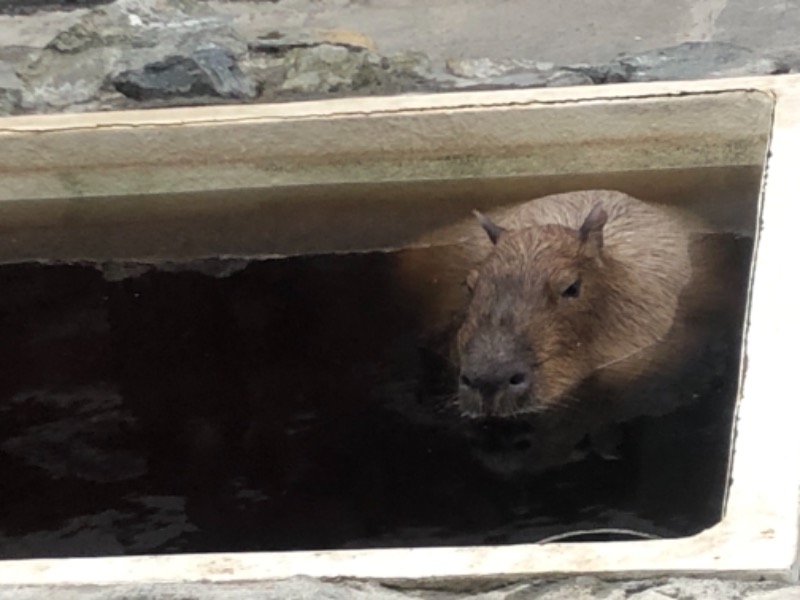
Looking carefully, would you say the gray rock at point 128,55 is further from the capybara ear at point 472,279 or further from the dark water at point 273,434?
the capybara ear at point 472,279

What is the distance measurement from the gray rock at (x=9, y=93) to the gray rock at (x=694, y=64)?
257 cm

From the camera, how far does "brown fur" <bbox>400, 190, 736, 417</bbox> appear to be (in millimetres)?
4301

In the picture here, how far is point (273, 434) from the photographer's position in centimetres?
421

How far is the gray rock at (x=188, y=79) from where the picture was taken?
6012 millimetres

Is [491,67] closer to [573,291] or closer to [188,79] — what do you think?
[188,79]

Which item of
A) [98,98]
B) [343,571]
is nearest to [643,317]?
[343,571]

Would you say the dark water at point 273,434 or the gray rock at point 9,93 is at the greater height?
the gray rock at point 9,93

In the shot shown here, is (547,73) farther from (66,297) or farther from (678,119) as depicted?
(66,297)

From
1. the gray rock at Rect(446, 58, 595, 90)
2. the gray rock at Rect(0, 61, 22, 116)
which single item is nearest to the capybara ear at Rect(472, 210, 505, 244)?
the gray rock at Rect(446, 58, 595, 90)

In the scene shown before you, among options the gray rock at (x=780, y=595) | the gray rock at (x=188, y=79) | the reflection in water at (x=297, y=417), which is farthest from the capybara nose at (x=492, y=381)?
the gray rock at (x=188, y=79)

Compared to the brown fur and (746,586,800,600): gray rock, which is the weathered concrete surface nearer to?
(746,586,800,600): gray rock

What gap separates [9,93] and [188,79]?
2.78ft

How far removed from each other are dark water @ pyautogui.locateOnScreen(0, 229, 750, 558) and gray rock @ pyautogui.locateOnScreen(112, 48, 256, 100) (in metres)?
1.07

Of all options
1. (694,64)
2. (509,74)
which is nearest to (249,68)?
(509,74)
